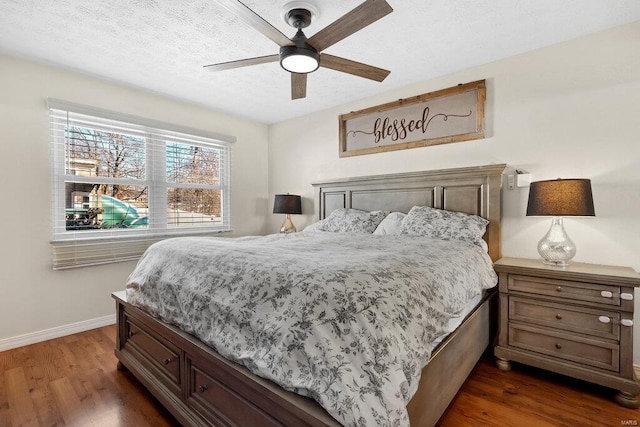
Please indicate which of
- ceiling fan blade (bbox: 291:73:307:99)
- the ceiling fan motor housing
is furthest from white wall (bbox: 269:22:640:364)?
the ceiling fan motor housing

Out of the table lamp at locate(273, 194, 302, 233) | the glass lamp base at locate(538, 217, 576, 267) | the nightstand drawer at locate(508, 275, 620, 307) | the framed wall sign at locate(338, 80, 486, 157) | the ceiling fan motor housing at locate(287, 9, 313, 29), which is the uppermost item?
the ceiling fan motor housing at locate(287, 9, 313, 29)

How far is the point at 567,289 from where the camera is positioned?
6.34 feet

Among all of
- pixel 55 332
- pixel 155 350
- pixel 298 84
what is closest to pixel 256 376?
pixel 155 350

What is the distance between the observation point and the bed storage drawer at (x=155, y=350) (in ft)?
5.23

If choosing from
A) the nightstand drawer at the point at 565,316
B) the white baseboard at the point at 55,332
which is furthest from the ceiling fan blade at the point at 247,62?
the white baseboard at the point at 55,332

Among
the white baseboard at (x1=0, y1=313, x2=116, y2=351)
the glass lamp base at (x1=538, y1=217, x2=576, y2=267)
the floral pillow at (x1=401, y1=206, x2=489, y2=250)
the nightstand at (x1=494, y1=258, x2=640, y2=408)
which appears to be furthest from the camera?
the white baseboard at (x1=0, y1=313, x2=116, y2=351)

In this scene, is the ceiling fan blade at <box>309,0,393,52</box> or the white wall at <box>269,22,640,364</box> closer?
the ceiling fan blade at <box>309,0,393,52</box>

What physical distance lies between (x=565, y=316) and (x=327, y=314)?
1.88 metres

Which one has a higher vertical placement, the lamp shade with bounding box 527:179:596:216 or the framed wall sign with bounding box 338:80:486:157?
the framed wall sign with bounding box 338:80:486:157

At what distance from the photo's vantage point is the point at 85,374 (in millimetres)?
2086

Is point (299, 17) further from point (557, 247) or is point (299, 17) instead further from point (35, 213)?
point (35, 213)

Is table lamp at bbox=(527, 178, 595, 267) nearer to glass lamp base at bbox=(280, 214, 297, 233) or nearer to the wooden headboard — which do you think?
the wooden headboard

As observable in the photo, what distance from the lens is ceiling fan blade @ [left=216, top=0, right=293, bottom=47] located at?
1.43 metres

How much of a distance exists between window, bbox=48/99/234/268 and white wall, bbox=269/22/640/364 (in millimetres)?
2809
